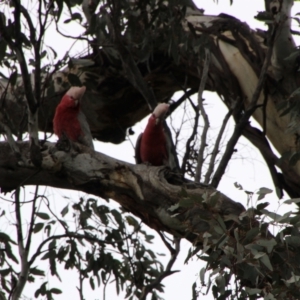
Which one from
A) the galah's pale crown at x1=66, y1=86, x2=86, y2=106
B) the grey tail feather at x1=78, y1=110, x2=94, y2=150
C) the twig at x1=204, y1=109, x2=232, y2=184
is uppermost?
the galah's pale crown at x1=66, y1=86, x2=86, y2=106

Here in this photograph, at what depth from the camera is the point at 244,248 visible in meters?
1.99

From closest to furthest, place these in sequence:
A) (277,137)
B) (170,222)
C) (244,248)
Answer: (244,248), (170,222), (277,137)

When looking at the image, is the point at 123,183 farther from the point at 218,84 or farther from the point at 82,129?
the point at 82,129

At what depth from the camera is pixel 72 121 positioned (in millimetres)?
4137

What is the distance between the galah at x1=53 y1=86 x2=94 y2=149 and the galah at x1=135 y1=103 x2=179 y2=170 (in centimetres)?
39

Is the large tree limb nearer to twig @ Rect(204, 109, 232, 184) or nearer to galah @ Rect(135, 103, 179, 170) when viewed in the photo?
twig @ Rect(204, 109, 232, 184)

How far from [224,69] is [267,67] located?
0.52 m

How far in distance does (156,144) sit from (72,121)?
2.02 ft

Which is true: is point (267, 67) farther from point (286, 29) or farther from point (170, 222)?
point (170, 222)

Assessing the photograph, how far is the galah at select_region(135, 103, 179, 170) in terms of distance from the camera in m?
4.05

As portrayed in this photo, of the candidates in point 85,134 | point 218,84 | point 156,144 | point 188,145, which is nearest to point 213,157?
point 188,145

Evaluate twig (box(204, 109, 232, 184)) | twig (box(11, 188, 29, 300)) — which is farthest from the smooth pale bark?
twig (box(11, 188, 29, 300))

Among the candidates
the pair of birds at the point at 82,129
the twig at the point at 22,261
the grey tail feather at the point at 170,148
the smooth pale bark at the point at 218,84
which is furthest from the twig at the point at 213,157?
the twig at the point at 22,261

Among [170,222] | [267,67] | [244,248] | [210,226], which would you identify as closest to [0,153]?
[170,222]
